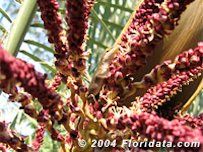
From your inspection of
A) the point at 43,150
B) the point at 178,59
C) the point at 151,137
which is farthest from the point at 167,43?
the point at 43,150

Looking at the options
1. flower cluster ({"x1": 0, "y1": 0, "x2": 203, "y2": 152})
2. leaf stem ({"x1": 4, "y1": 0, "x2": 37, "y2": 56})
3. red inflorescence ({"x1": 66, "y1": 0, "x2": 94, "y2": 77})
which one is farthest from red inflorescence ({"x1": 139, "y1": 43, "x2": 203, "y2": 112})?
leaf stem ({"x1": 4, "y1": 0, "x2": 37, "y2": 56})

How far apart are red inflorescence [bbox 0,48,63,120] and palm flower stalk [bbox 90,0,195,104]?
0.31 ft

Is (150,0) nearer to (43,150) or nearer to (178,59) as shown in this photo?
(178,59)

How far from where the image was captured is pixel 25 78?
0.44 m

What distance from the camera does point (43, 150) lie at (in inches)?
63.3

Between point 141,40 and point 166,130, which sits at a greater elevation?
point 141,40

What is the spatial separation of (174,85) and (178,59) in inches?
5.0

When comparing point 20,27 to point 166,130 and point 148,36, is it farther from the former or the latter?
point 166,130

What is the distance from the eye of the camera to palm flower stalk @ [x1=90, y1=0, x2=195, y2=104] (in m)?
0.54

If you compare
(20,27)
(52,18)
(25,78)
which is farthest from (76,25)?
(20,27)

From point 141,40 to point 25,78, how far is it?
0.18m

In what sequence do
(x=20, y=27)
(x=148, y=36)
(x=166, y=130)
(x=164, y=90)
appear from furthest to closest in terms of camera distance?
(x=20, y=27)
(x=164, y=90)
(x=148, y=36)
(x=166, y=130)

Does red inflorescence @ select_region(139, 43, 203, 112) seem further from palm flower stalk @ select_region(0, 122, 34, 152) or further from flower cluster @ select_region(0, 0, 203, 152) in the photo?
palm flower stalk @ select_region(0, 122, 34, 152)

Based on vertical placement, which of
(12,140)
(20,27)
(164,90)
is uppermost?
(20,27)
